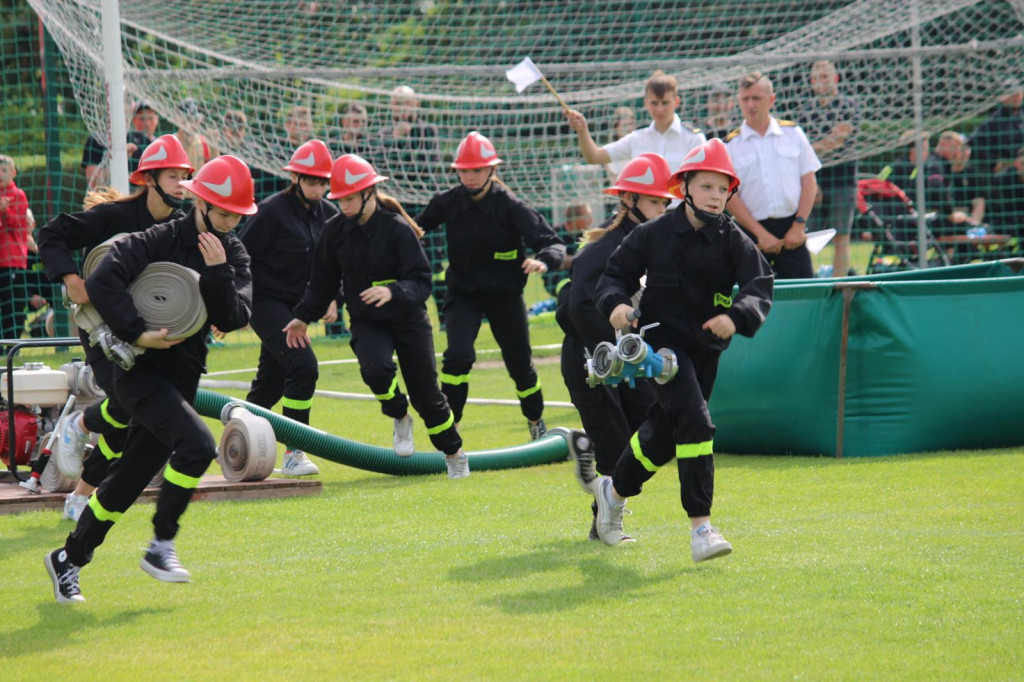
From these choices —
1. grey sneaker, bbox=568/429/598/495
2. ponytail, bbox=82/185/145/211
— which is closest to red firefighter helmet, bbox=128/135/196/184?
ponytail, bbox=82/185/145/211

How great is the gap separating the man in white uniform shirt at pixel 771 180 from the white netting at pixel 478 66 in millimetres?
3414

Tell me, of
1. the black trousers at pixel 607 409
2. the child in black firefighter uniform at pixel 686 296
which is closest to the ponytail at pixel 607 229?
the black trousers at pixel 607 409

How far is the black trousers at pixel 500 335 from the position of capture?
31.6 feet

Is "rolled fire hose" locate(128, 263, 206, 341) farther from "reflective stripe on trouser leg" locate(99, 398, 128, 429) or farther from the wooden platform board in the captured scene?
the wooden platform board

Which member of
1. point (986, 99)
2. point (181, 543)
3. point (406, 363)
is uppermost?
point (986, 99)

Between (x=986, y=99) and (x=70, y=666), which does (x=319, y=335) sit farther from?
(x=70, y=666)

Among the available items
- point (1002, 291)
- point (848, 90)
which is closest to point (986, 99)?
point (848, 90)

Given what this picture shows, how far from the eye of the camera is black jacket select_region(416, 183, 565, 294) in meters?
9.59

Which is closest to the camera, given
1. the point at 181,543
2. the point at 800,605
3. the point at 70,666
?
the point at 70,666

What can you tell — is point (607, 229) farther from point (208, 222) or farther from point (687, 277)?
point (208, 222)

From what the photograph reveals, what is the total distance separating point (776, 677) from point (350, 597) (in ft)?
6.24

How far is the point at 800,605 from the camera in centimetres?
510

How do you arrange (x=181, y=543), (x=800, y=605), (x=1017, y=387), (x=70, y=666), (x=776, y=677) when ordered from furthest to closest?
(x=1017, y=387) < (x=181, y=543) < (x=800, y=605) < (x=70, y=666) < (x=776, y=677)

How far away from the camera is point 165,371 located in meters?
5.88
